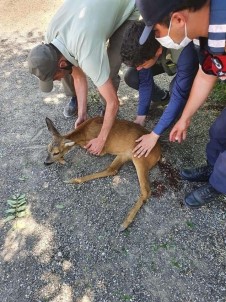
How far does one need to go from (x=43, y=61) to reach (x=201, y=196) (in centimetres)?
224

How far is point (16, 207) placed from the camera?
411cm

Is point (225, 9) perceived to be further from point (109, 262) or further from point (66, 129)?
point (66, 129)

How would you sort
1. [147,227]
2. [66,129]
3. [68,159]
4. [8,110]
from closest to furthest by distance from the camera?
1. [147,227]
2. [68,159]
3. [66,129]
4. [8,110]

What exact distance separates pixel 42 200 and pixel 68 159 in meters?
0.75

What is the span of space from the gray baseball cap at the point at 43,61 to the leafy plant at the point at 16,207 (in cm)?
142

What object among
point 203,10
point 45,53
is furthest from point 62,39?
point 203,10

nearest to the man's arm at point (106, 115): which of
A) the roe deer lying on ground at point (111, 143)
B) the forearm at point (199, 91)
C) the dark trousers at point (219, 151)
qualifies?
the roe deer lying on ground at point (111, 143)

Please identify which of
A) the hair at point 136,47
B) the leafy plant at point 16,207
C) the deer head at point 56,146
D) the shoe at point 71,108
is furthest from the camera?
the shoe at point 71,108

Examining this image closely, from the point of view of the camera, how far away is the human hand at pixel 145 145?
161 inches

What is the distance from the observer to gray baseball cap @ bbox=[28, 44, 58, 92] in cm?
385

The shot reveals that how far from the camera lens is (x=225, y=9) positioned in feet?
7.14

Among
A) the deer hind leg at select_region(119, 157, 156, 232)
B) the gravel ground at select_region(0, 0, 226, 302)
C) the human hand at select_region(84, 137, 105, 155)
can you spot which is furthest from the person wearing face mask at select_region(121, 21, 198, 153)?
the gravel ground at select_region(0, 0, 226, 302)

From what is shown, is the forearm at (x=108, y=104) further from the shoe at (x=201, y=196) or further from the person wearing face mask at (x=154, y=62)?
the shoe at (x=201, y=196)

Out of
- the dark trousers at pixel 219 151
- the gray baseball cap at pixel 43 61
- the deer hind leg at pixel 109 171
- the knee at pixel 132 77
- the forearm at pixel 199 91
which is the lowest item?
the deer hind leg at pixel 109 171
